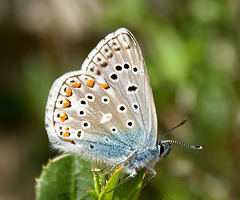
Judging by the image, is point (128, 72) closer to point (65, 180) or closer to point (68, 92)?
point (68, 92)

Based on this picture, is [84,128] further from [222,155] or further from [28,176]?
[28,176]

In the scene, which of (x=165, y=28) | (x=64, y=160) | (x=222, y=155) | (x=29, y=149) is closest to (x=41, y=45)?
(x=29, y=149)

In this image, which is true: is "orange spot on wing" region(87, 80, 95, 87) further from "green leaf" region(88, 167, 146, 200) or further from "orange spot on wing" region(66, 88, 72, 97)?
"green leaf" region(88, 167, 146, 200)

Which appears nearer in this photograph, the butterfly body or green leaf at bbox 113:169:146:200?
green leaf at bbox 113:169:146:200

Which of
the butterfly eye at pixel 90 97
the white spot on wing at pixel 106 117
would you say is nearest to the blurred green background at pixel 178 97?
the white spot on wing at pixel 106 117

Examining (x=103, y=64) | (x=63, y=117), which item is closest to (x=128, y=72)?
(x=103, y=64)

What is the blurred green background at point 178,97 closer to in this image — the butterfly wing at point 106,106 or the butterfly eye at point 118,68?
the butterfly wing at point 106,106

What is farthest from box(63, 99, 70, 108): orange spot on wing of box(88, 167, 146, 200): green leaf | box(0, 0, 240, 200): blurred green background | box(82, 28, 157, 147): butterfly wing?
box(0, 0, 240, 200): blurred green background
